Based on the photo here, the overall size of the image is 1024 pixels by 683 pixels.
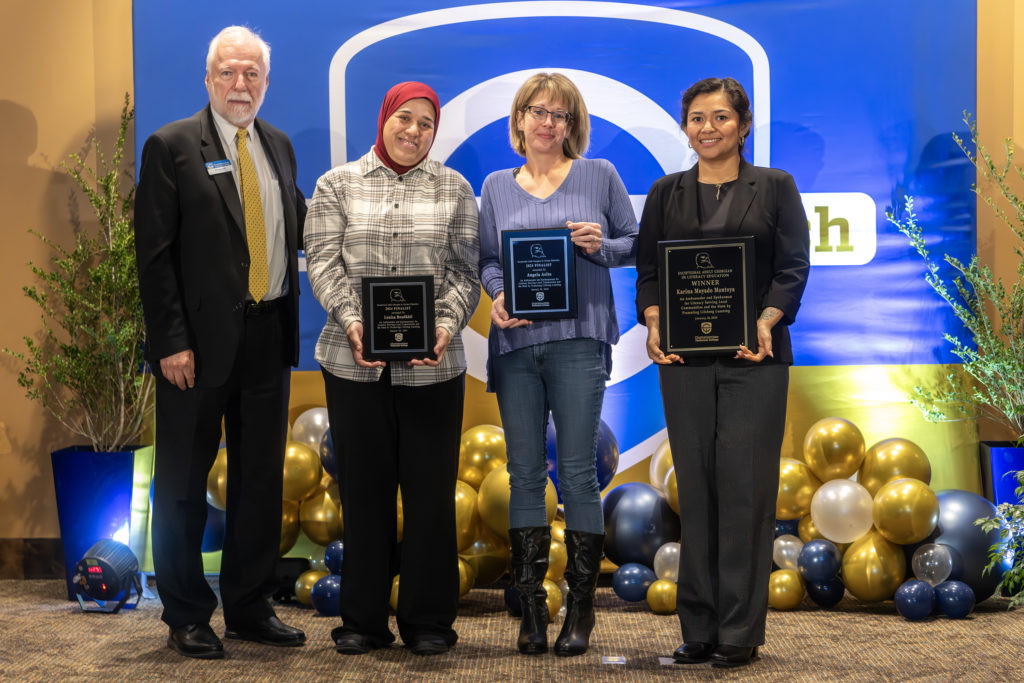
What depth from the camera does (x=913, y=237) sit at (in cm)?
438

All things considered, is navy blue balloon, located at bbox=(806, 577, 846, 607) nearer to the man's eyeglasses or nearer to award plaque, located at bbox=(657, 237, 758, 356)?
award plaque, located at bbox=(657, 237, 758, 356)

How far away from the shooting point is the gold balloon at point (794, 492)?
13.1 ft

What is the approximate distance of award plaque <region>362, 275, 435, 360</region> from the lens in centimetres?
306

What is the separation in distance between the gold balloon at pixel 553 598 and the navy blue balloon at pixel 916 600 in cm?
132

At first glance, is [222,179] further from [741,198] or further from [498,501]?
[741,198]

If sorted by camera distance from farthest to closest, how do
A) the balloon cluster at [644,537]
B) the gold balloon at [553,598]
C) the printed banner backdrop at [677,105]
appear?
1. the printed banner backdrop at [677,105]
2. the balloon cluster at [644,537]
3. the gold balloon at [553,598]

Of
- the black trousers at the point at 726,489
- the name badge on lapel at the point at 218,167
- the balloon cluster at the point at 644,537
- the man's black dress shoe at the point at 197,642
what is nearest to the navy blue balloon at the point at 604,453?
the balloon cluster at the point at 644,537

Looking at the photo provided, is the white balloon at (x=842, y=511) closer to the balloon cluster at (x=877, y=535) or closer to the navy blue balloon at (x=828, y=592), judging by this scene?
the balloon cluster at (x=877, y=535)

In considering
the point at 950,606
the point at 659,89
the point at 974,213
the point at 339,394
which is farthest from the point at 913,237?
the point at 339,394

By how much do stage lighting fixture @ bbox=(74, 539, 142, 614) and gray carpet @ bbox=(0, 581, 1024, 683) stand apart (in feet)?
0.24

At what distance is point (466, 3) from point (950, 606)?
10.8ft

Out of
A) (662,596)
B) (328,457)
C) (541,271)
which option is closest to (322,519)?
(328,457)

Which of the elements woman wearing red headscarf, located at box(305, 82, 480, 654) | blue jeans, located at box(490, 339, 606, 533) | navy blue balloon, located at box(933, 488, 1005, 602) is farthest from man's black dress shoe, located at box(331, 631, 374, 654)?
navy blue balloon, located at box(933, 488, 1005, 602)

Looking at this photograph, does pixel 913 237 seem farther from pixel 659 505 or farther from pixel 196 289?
pixel 196 289
